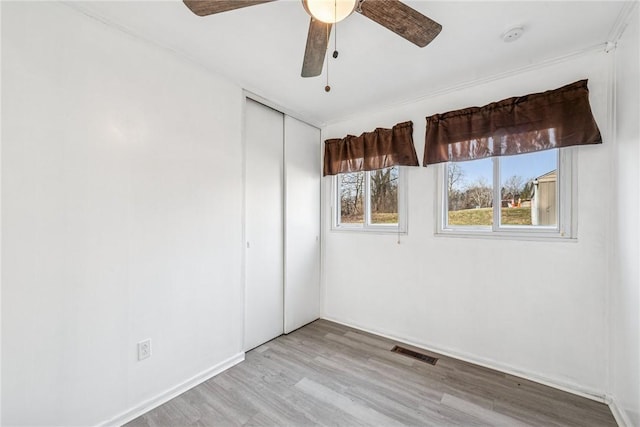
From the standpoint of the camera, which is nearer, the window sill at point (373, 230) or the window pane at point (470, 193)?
the window pane at point (470, 193)

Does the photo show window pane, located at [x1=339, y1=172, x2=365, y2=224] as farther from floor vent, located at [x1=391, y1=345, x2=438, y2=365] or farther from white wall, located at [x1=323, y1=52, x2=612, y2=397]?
floor vent, located at [x1=391, y1=345, x2=438, y2=365]

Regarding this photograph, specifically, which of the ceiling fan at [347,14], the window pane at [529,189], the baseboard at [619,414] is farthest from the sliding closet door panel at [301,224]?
the baseboard at [619,414]

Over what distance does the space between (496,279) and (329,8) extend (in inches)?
92.1

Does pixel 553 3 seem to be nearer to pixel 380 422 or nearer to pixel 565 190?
pixel 565 190

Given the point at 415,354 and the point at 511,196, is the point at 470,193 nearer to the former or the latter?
the point at 511,196

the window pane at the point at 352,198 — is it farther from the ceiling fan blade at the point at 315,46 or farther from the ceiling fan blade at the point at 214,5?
the ceiling fan blade at the point at 214,5

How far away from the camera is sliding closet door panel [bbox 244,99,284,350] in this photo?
2646 millimetres

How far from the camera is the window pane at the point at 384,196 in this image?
2967mm

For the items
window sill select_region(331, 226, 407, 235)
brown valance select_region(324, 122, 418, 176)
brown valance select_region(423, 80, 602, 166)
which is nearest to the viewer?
brown valance select_region(423, 80, 602, 166)

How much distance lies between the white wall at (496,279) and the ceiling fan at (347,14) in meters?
1.35

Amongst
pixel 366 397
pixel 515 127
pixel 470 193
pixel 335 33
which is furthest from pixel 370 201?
pixel 366 397

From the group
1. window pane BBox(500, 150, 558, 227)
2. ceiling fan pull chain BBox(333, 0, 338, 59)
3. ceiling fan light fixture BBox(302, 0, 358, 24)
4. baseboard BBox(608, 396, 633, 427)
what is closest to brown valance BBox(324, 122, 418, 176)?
window pane BBox(500, 150, 558, 227)

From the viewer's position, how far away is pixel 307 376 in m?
2.21

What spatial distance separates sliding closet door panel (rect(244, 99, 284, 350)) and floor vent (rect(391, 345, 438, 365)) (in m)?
1.23
